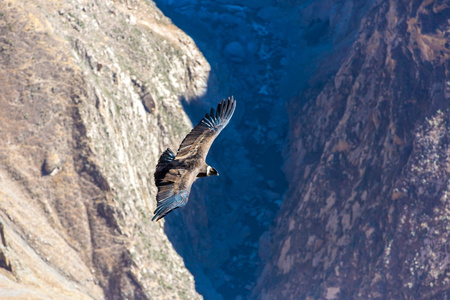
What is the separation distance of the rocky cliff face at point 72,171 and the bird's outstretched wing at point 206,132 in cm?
2394

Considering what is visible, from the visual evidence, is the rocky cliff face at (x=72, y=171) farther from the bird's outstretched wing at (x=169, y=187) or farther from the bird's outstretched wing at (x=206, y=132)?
the bird's outstretched wing at (x=169, y=187)

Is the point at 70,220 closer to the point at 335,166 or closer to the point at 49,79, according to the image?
the point at 49,79

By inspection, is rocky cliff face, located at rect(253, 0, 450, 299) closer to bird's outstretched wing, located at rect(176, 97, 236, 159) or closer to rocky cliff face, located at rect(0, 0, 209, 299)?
rocky cliff face, located at rect(0, 0, 209, 299)

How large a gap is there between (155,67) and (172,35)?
678 cm

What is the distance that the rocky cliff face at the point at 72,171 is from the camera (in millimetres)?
50500

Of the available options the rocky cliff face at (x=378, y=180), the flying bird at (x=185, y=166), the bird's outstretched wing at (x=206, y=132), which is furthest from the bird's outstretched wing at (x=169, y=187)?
the rocky cliff face at (x=378, y=180)

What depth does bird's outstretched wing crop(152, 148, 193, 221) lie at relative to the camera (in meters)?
22.8

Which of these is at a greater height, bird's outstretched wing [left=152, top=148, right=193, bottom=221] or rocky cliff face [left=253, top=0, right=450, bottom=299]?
rocky cliff face [left=253, top=0, right=450, bottom=299]

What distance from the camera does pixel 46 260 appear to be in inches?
1962

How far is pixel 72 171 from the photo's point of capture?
53.7 meters

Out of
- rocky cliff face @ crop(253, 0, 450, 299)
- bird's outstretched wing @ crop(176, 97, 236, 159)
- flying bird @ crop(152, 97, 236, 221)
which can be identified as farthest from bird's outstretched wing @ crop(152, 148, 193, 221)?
rocky cliff face @ crop(253, 0, 450, 299)

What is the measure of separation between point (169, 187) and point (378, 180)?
37.4 metres

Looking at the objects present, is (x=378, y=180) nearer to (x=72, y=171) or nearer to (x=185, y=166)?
(x=72, y=171)

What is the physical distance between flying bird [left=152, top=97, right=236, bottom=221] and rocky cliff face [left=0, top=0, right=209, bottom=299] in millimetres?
24059
